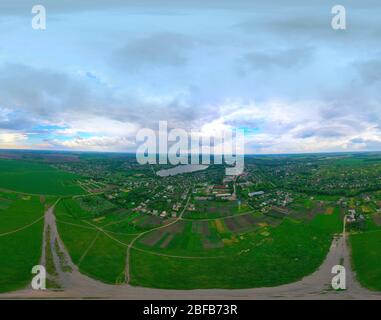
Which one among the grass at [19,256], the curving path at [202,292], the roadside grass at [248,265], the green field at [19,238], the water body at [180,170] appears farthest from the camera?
the water body at [180,170]

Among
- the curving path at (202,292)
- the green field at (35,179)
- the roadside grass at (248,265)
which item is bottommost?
the curving path at (202,292)

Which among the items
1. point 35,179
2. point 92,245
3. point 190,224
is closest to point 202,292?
point 190,224

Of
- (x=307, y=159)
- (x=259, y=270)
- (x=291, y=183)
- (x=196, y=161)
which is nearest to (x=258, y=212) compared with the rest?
(x=259, y=270)

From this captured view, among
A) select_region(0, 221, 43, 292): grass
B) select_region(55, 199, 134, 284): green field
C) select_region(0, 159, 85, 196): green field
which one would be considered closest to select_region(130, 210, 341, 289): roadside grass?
select_region(55, 199, 134, 284): green field

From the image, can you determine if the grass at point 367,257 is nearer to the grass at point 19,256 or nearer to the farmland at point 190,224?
the farmland at point 190,224

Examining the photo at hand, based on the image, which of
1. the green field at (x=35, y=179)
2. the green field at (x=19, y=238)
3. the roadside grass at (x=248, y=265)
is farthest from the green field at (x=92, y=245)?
the green field at (x=35, y=179)

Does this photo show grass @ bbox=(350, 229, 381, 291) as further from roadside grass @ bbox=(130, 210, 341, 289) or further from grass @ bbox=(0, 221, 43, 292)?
grass @ bbox=(0, 221, 43, 292)

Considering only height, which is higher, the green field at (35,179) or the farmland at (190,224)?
the green field at (35,179)

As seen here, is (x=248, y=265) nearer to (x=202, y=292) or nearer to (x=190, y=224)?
(x=202, y=292)
